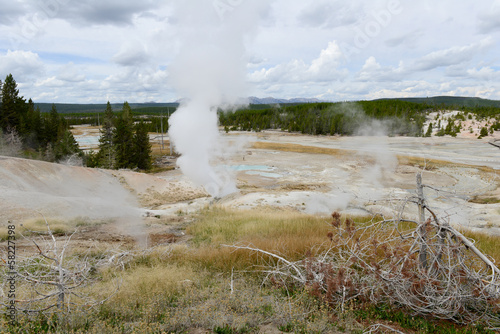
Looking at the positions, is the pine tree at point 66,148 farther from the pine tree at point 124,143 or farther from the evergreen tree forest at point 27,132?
the pine tree at point 124,143

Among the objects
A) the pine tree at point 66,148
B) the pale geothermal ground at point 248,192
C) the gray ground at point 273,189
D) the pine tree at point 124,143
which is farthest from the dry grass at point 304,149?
the pine tree at point 66,148

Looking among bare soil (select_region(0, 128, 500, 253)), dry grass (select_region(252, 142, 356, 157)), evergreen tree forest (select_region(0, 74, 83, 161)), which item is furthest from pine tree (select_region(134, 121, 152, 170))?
dry grass (select_region(252, 142, 356, 157))

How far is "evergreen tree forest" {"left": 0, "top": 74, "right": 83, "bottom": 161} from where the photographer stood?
113 ft

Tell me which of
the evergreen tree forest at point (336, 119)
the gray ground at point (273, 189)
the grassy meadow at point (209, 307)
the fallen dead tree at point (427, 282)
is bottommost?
the gray ground at point (273, 189)

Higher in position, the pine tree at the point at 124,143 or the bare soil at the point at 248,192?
the pine tree at the point at 124,143

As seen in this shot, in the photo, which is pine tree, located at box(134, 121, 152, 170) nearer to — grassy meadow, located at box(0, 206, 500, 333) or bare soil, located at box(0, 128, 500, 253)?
bare soil, located at box(0, 128, 500, 253)

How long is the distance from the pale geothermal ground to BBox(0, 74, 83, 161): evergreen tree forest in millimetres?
12522

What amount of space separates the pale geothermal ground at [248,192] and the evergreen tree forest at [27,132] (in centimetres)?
1252

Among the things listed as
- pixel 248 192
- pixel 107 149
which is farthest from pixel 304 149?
pixel 248 192

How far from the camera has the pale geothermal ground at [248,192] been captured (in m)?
12.3

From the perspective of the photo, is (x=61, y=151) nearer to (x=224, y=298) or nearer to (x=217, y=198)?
(x=217, y=198)

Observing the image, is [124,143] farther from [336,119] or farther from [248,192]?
[336,119]

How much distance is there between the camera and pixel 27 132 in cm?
4038

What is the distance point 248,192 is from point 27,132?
3510 centimetres
